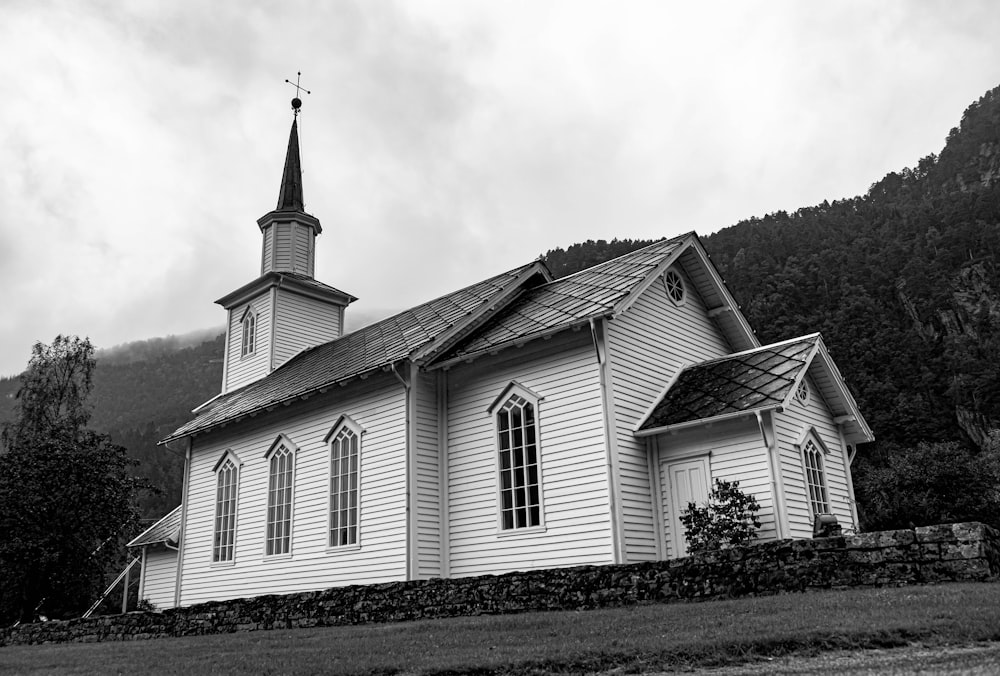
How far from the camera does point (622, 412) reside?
16250 millimetres

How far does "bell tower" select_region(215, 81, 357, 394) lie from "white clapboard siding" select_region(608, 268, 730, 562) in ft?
47.9

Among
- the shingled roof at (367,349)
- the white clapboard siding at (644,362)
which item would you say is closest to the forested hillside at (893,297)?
the white clapboard siding at (644,362)

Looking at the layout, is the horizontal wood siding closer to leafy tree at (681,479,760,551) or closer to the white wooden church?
the white wooden church

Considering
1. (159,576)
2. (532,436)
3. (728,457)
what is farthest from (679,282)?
(159,576)

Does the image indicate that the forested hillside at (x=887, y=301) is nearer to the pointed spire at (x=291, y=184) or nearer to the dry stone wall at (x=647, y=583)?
the pointed spire at (x=291, y=184)

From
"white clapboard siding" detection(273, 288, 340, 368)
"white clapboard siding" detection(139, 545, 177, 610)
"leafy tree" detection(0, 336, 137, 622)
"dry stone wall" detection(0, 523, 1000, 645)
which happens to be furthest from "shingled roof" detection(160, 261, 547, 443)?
"white clapboard siding" detection(139, 545, 177, 610)

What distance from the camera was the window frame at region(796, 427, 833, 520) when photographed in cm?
1645

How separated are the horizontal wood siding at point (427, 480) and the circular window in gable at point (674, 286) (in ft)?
18.6

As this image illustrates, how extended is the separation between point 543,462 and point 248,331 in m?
17.0

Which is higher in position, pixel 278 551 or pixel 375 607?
pixel 278 551

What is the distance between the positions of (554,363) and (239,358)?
55.0 ft

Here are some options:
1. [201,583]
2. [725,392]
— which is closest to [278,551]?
[201,583]

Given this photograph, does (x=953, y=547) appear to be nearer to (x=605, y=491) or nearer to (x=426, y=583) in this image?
(x=605, y=491)

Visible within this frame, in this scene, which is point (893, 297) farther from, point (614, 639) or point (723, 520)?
point (614, 639)
